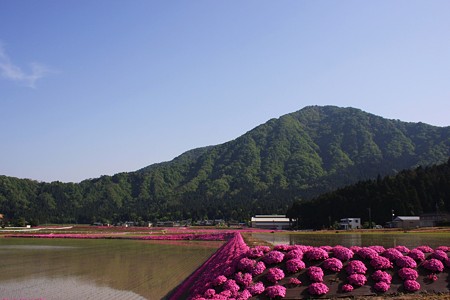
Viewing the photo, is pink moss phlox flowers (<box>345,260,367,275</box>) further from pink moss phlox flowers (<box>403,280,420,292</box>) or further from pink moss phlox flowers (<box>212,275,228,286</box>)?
pink moss phlox flowers (<box>212,275,228,286</box>)

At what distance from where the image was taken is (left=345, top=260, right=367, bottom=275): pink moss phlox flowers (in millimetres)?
15375

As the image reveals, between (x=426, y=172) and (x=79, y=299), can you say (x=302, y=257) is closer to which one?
(x=79, y=299)

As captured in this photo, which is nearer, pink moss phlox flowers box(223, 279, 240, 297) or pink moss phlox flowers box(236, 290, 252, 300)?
pink moss phlox flowers box(236, 290, 252, 300)

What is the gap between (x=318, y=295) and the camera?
14594 millimetres

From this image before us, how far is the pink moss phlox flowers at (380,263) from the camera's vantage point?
1559cm

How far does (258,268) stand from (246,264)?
585 mm

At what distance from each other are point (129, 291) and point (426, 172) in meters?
106

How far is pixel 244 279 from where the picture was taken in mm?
15844

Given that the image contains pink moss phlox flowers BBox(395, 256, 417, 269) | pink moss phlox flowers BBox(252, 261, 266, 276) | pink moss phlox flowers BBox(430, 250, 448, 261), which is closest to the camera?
pink moss phlox flowers BBox(395, 256, 417, 269)

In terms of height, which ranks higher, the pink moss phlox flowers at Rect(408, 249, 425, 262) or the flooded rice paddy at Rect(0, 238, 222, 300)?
the pink moss phlox flowers at Rect(408, 249, 425, 262)

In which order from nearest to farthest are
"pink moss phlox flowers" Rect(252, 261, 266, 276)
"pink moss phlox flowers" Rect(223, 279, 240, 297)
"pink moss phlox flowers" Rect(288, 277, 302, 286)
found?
"pink moss phlox flowers" Rect(223, 279, 240, 297) < "pink moss phlox flowers" Rect(288, 277, 302, 286) < "pink moss phlox flowers" Rect(252, 261, 266, 276)

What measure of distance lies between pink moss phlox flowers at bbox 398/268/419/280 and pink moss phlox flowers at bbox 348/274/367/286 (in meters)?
1.35

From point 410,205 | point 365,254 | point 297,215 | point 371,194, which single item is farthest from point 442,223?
point 365,254

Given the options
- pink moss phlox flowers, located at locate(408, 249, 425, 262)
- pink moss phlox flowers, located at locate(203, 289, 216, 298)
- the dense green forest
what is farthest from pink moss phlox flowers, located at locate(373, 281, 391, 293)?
the dense green forest
